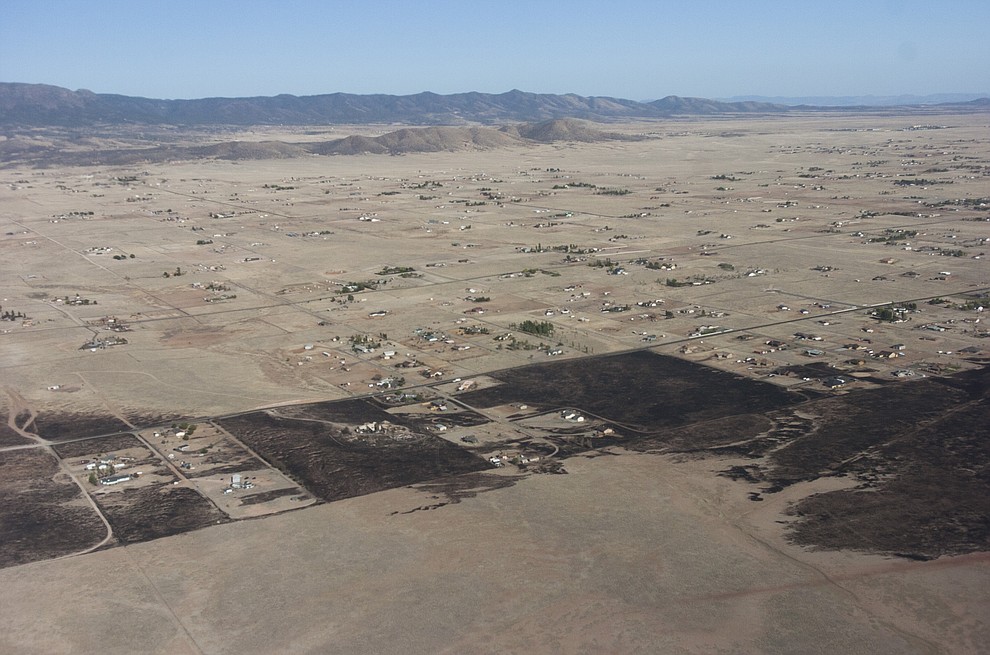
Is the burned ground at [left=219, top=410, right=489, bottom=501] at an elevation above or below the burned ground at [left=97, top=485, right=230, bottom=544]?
above

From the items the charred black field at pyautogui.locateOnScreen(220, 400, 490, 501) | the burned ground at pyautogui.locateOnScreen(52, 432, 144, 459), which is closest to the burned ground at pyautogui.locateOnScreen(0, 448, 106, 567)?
the burned ground at pyautogui.locateOnScreen(52, 432, 144, 459)

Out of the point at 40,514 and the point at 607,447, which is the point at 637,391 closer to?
the point at 607,447

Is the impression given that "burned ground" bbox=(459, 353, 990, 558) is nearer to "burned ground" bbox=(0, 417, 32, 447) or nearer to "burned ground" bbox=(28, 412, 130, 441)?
"burned ground" bbox=(28, 412, 130, 441)

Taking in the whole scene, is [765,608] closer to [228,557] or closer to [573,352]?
[228,557]

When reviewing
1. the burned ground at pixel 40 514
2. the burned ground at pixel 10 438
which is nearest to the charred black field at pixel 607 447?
the burned ground at pixel 40 514

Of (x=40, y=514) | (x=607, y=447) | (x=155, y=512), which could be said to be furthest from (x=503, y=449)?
(x=40, y=514)

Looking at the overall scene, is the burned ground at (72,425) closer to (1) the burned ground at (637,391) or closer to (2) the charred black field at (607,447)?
(2) the charred black field at (607,447)

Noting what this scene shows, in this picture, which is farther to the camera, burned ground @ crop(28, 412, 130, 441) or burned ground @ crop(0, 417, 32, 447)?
burned ground @ crop(28, 412, 130, 441)
